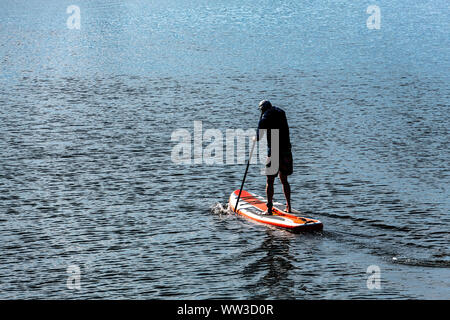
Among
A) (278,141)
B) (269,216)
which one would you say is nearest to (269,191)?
(269,216)

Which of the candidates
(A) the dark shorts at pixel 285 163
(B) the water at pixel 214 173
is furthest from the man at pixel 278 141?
(B) the water at pixel 214 173

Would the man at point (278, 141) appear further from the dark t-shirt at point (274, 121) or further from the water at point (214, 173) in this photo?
the water at point (214, 173)

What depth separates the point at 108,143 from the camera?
3006 centimetres

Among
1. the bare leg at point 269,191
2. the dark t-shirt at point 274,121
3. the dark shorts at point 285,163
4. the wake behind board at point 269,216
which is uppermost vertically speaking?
the dark t-shirt at point 274,121

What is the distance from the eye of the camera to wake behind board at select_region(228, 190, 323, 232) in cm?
1781

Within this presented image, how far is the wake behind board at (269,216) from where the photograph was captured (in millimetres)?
17812

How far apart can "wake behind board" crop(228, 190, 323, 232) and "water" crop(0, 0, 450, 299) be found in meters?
0.23

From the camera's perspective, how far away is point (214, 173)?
81.5 feet

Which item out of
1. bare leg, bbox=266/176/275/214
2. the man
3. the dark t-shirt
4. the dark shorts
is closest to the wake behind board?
bare leg, bbox=266/176/275/214

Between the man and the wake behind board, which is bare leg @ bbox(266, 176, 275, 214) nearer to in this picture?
the man

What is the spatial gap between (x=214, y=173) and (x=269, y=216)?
6279 mm

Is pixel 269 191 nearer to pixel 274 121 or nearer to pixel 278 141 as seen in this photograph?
pixel 278 141

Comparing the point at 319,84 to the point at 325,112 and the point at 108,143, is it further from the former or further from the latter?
the point at 108,143

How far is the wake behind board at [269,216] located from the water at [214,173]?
23cm
